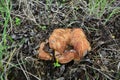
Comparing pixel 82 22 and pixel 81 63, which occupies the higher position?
pixel 82 22

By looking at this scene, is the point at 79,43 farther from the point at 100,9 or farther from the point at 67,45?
the point at 100,9

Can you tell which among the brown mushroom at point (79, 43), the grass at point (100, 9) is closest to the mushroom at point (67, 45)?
the brown mushroom at point (79, 43)

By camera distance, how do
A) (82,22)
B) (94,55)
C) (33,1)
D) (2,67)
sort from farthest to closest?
(33,1) < (82,22) < (94,55) < (2,67)

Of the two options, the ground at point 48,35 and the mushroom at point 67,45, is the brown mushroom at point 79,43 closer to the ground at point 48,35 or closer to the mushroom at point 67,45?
the mushroom at point 67,45

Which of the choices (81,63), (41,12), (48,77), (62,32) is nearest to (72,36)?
(62,32)

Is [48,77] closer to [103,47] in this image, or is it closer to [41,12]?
[103,47]

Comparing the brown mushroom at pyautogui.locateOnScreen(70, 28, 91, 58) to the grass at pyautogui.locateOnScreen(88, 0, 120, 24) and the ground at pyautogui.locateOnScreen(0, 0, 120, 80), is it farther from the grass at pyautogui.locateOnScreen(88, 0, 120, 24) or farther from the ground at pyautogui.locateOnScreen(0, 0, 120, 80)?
the grass at pyautogui.locateOnScreen(88, 0, 120, 24)
